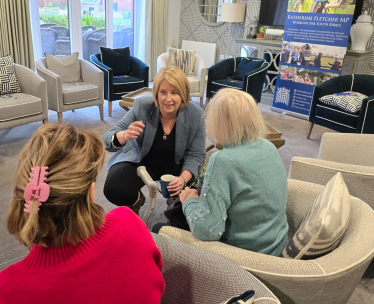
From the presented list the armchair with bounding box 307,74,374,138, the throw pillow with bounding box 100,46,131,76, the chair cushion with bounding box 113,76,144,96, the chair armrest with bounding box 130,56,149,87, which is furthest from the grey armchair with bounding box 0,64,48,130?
the armchair with bounding box 307,74,374,138

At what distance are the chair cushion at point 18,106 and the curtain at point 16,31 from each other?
1.05 metres

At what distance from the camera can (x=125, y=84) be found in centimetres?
476

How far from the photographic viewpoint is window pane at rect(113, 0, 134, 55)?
20.8 feet

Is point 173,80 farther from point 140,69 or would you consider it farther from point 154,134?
point 140,69

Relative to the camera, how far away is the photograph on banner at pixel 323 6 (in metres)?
4.52

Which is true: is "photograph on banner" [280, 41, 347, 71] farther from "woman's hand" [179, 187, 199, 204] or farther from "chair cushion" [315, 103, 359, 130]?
"woman's hand" [179, 187, 199, 204]

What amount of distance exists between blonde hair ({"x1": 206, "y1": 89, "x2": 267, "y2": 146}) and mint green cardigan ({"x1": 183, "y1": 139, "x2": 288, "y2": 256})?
0.03 m

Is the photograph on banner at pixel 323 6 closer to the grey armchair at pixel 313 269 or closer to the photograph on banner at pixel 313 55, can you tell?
the photograph on banner at pixel 313 55

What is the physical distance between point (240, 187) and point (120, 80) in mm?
3850

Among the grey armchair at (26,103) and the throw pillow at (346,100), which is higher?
the throw pillow at (346,100)

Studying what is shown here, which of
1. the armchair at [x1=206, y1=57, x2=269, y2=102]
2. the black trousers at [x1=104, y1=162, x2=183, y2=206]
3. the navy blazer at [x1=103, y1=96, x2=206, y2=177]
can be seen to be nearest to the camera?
the black trousers at [x1=104, y1=162, x2=183, y2=206]

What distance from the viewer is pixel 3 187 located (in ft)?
9.19

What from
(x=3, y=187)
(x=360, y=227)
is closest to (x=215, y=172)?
(x=360, y=227)

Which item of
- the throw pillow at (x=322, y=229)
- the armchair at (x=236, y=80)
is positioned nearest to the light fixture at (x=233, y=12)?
the armchair at (x=236, y=80)
